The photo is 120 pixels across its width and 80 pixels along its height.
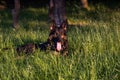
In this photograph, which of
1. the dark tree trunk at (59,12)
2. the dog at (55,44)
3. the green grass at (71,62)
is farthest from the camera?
the dark tree trunk at (59,12)

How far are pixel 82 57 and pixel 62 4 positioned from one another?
1.47 m

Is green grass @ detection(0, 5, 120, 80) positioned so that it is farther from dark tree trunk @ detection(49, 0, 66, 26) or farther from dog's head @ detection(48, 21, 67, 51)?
dark tree trunk @ detection(49, 0, 66, 26)

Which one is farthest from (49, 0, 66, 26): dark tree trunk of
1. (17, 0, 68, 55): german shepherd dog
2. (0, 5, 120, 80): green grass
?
(0, 5, 120, 80): green grass

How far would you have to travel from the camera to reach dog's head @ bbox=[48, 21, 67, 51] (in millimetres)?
6877

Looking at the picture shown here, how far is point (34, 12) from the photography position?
1733 cm

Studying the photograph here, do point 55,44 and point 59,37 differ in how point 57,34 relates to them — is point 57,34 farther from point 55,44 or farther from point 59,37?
point 55,44

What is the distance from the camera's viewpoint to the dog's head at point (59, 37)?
6877 mm

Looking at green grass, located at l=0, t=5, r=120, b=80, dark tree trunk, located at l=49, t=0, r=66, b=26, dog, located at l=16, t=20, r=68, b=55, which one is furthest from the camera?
dark tree trunk, located at l=49, t=0, r=66, b=26

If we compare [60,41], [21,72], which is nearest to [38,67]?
[21,72]

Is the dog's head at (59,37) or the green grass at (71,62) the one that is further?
the dog's head at (59,37)

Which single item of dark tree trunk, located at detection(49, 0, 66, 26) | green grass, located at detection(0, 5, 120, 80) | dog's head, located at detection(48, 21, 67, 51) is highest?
dark tree trunk, located at detection(49, 0, 66, 26)

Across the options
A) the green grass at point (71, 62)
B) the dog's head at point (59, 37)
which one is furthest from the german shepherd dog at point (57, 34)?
the green grass at point (71, 62)

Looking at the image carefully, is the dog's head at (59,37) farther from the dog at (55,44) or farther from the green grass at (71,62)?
the green grass at (71,62)

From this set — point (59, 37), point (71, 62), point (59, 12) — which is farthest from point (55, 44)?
point (71, 62)
